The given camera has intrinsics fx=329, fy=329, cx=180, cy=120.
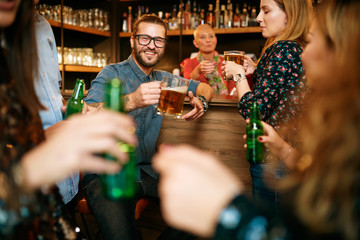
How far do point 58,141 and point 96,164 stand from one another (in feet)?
0.27

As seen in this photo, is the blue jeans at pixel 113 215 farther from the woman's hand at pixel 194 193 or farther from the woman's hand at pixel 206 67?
the woman's hand at pixel 206 67

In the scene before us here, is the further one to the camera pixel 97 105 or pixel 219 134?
pixel 219 134

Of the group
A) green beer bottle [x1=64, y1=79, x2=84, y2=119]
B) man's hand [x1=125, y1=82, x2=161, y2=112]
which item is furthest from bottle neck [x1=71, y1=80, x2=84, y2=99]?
man's hand [x1=125, y1=82, x2=161, y2=112]

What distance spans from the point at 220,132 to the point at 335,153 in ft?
5.72

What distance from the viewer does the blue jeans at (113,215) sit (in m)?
1.58

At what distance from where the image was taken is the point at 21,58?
85 cm

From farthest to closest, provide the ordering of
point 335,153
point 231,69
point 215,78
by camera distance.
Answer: point 215,78, point 231,69, point 335,153

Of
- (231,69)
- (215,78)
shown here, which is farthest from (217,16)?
(231,69)

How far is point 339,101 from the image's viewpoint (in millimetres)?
565

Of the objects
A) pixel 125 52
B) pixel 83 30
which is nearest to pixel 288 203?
pixel 83 30

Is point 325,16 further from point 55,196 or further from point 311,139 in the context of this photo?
point 55,196

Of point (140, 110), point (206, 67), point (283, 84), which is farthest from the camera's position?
point (206, 67)

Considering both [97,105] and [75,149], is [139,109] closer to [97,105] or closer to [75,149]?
[97,105]

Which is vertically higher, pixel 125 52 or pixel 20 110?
pixel 125 52
